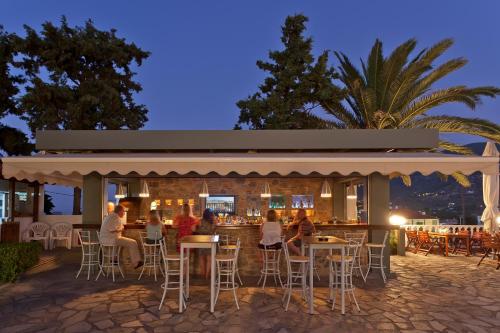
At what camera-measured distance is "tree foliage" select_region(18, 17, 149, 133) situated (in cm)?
2122

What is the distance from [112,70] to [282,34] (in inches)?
375

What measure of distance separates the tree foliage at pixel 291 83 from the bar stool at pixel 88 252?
1368cm

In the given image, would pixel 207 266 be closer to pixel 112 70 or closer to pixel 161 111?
pixel 112 70

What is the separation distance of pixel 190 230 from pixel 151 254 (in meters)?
1.18

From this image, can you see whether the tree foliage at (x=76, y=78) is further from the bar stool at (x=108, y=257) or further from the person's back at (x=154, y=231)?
the person's back at (x=154, y=231)

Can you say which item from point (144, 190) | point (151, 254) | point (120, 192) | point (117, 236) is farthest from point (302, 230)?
point (120, 192)

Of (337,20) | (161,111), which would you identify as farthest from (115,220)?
(161,111)

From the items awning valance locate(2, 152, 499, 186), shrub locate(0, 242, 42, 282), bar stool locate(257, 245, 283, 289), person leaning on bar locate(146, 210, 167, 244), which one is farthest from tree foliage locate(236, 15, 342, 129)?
shrub locate(0, 242, 42, 282)

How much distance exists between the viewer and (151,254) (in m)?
10.9

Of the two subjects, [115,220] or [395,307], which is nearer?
[395,307]

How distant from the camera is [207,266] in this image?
35.3ft

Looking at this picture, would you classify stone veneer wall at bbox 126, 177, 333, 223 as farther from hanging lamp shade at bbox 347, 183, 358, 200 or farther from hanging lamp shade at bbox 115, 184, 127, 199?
hanging lamp shade at bbox 115, 184, 127, 199

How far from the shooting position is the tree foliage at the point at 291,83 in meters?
23.4

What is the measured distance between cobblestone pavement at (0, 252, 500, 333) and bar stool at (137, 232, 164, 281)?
394mm
